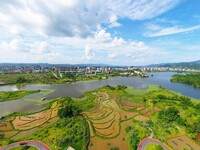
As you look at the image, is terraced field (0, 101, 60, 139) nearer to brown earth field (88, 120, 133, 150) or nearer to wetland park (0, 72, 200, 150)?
wetland park (0, 72, 200, 150)

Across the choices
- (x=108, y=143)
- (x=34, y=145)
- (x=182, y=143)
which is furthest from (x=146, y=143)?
(x=34, y=145)

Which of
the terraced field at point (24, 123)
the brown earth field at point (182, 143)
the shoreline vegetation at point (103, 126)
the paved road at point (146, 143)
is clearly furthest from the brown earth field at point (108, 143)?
the terraced field at point (24, 123)

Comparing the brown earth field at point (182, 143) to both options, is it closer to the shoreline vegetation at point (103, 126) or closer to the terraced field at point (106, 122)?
the shoreline vegetation at point (103, 126)

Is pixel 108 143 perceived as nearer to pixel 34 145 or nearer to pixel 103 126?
pixel 103 126

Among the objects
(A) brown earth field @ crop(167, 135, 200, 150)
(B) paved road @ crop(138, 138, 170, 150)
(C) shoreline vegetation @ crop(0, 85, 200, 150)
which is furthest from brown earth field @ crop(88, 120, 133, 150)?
(A) brown earth field @ crop(167, 135, 200, 150)

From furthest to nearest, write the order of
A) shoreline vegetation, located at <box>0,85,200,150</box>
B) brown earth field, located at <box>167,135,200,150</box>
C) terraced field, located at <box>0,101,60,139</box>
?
terraced field, located at <box>0,101,60,139</box> → shoreline vegetation, located at <box>0,85,200,150</box> → brown earth field, located at <box>167,135,200,150</box>

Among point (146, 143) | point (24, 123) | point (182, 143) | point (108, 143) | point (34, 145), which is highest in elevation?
point (34, 145)

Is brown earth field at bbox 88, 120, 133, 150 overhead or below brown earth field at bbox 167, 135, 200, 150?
overhead
